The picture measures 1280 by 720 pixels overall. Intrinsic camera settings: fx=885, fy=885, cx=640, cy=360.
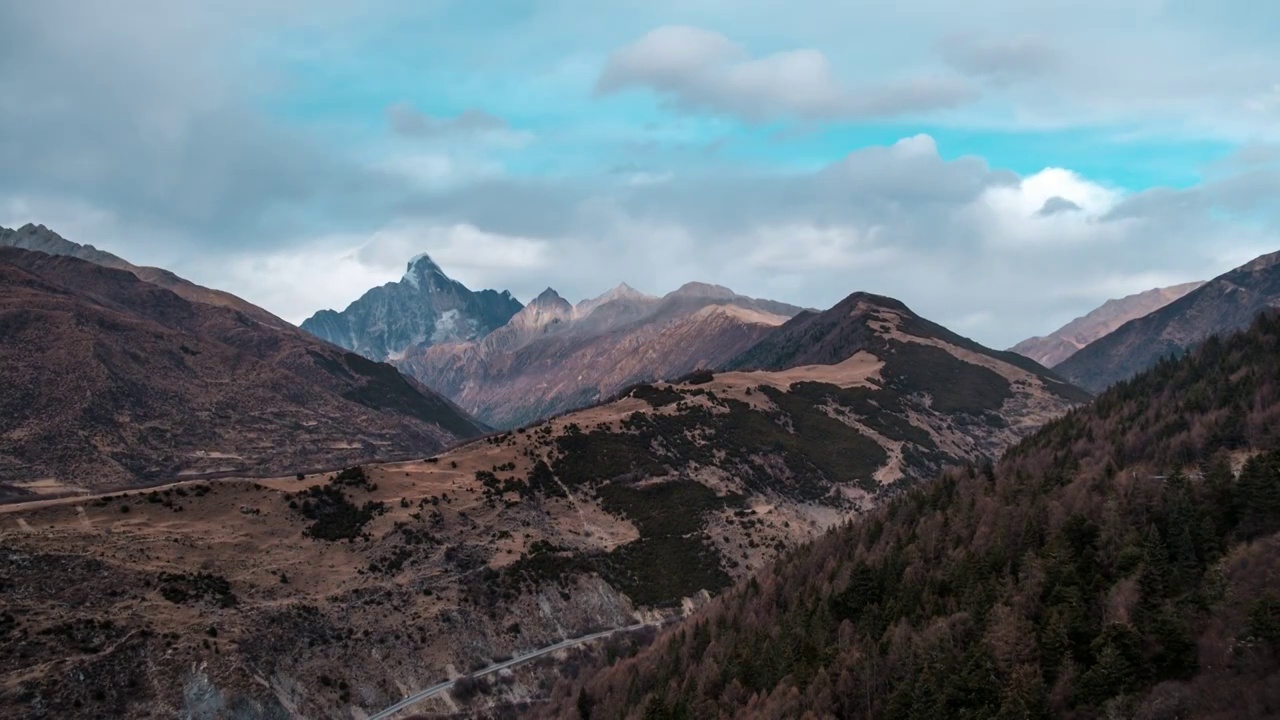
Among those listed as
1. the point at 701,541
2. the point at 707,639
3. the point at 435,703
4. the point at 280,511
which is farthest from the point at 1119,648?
the point at 280,511

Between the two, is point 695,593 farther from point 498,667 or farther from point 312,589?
point 312,589

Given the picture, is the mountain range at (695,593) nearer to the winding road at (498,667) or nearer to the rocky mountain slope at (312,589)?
the rocky mountain slope at (312,589)

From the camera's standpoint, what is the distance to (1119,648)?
75.2 m

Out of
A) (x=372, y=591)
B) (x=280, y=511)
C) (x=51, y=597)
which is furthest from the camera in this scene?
(x=280, y=511)

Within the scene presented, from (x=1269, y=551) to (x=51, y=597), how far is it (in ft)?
481

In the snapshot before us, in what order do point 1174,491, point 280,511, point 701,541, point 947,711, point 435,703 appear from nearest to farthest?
point 947,711 < point 1174,491 < point 435,703 < point 280,511 < point 701,541

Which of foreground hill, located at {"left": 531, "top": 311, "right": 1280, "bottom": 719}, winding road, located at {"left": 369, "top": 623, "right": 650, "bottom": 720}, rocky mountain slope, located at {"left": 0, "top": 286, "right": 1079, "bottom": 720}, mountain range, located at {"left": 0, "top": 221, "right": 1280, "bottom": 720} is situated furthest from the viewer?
winding road, located at {"left": 369, "top": 623, "right": 650, "bottom": 720}

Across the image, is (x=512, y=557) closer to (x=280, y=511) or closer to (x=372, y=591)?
(x=372, y=591)

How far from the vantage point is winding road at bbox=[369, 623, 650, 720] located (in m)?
128

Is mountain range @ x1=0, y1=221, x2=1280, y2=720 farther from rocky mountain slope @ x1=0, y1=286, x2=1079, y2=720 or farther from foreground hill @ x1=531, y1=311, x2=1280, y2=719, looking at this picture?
rocky mountain slope @ x1=0, y1=286, x2=1079, y2=720

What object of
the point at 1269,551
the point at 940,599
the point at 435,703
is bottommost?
the point at 435,703

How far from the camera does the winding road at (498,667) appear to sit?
421 ft

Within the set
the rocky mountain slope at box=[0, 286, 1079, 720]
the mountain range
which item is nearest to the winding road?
the mountain range

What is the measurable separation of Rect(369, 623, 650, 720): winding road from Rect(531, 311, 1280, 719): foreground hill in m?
15.3
